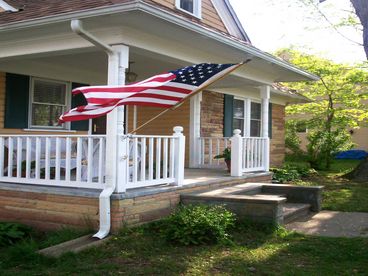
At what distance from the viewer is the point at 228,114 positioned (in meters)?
13.7

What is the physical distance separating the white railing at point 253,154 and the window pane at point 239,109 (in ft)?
10.5

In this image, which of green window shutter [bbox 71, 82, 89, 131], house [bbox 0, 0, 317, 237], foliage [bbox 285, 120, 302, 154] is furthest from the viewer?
foliage [bbox 285, 120, 302, 154]

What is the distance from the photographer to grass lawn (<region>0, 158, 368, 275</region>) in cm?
517

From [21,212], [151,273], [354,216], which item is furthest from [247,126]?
[151,273]

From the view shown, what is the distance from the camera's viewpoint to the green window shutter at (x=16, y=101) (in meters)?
9.23

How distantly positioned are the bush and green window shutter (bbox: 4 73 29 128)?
14.2ft

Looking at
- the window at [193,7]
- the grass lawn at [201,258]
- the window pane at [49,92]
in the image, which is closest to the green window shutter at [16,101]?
the window pane at [49,92]

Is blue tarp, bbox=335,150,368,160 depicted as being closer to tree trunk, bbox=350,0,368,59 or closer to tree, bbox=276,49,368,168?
tree, bbox=276,49,368,168

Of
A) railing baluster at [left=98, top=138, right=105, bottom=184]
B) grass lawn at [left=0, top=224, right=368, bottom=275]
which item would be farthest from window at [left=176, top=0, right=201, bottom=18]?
grass lawn at [left=0, top=224, right=368, bottom=275]

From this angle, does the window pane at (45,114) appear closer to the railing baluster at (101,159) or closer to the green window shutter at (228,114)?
the railing baluster at (101,159)

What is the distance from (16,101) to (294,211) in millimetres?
5737

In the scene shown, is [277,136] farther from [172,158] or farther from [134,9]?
[134,9]

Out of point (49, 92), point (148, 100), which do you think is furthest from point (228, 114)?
point (148, 100)

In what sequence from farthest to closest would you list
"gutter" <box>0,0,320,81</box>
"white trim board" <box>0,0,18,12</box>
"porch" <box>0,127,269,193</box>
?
"white trim board" <box>0,0,18,12</box>
"porch" <box>0,127,269,193</box>
"gutter" <box>0,0,320,81</box>
